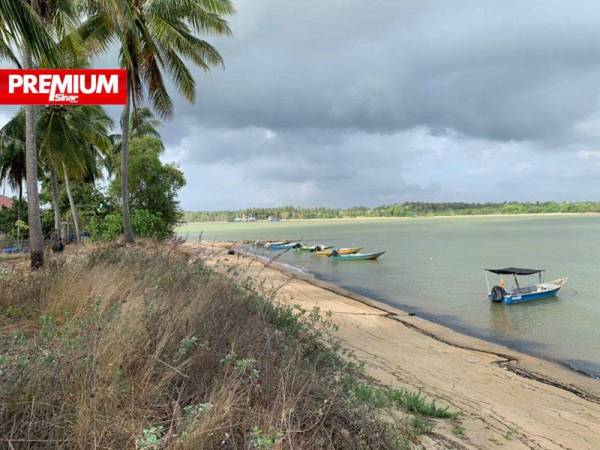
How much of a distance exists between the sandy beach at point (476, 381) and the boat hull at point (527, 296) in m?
5.51

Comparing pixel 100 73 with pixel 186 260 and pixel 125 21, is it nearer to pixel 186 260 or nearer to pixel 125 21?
pixel 186 260

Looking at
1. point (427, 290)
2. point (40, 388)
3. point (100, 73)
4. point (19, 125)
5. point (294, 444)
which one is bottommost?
point (427, 290)

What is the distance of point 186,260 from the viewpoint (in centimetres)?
813

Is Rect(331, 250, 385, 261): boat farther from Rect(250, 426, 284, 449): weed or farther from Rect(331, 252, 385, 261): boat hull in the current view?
Rect(250, 426, 284, 449): weed

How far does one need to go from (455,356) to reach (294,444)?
909 cm

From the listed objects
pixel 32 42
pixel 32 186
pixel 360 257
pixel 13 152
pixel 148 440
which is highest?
pixel 13 152

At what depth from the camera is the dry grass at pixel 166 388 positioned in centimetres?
223

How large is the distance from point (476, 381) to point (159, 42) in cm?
1507

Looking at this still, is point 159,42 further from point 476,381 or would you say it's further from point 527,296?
point 527,296

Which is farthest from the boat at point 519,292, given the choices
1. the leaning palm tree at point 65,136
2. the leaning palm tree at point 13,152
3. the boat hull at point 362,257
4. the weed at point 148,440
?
the leaning palm tree at point 13,152

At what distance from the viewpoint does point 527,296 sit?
1847 centimetres

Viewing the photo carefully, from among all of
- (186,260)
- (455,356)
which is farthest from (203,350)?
(455,356)

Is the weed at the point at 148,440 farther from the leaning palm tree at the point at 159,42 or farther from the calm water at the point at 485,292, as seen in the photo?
the leaning palm tree at the point at 159,42

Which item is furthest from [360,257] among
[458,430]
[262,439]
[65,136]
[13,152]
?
[262,439]
